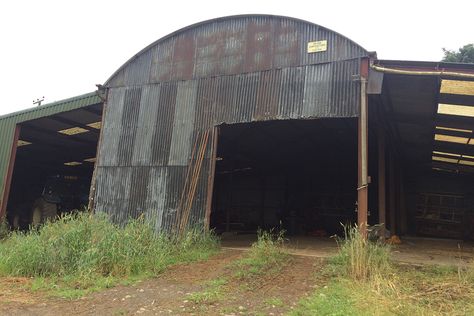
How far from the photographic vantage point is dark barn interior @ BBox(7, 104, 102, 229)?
14281mm

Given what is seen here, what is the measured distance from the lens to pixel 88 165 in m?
22.7

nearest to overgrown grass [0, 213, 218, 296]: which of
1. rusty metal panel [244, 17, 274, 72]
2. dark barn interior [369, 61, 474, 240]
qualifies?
rusty metal panel [244, 17, 274, 72]

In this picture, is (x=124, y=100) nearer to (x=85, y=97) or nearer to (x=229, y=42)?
(x=85, y=97)

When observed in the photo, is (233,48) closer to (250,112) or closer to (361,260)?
(250,112)

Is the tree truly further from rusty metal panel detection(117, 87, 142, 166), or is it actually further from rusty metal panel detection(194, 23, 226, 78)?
rusty metal panel detection(117, 87, 142, 166)

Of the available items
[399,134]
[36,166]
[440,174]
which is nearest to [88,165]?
[36,166]

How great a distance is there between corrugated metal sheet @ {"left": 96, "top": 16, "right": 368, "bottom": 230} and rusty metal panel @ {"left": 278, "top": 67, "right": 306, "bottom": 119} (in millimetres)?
25

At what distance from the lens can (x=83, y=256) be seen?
24.9ft

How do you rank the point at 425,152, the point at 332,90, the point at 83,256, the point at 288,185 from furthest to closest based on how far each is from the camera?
the point at 288,185
the point at 425,152
the point at 332,90
the point at 83,256

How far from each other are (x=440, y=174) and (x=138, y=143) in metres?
13.9

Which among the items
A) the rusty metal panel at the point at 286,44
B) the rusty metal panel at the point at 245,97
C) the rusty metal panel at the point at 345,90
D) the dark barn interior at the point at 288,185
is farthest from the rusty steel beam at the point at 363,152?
the dark barn interior at the point at 288,185

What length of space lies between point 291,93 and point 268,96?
606mm

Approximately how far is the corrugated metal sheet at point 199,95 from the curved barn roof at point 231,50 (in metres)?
0.03

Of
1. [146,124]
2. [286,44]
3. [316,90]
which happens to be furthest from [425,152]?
[146,124]
